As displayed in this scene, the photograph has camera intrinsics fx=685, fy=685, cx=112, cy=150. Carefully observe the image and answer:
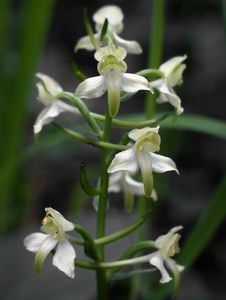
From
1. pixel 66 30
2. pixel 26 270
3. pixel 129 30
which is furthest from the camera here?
pixel 66 30

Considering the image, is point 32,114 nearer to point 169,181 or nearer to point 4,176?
point 169,181

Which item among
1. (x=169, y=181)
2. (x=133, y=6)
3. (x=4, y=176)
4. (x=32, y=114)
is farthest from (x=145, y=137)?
(x=133, y=6)

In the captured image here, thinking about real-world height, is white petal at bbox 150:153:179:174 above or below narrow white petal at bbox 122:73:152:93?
below

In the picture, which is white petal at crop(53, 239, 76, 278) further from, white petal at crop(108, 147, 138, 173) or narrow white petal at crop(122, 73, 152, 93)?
narrow white petal at crop(122, 73, 152, 93)

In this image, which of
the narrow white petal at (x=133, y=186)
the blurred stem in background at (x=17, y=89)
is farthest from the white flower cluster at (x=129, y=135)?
the blurred stem in background at (x=17, y=89)

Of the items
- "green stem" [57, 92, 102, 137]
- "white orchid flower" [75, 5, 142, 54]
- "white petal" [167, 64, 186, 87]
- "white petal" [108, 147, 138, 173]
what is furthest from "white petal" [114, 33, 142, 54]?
"white petal" [108, 147, 138, 173]
